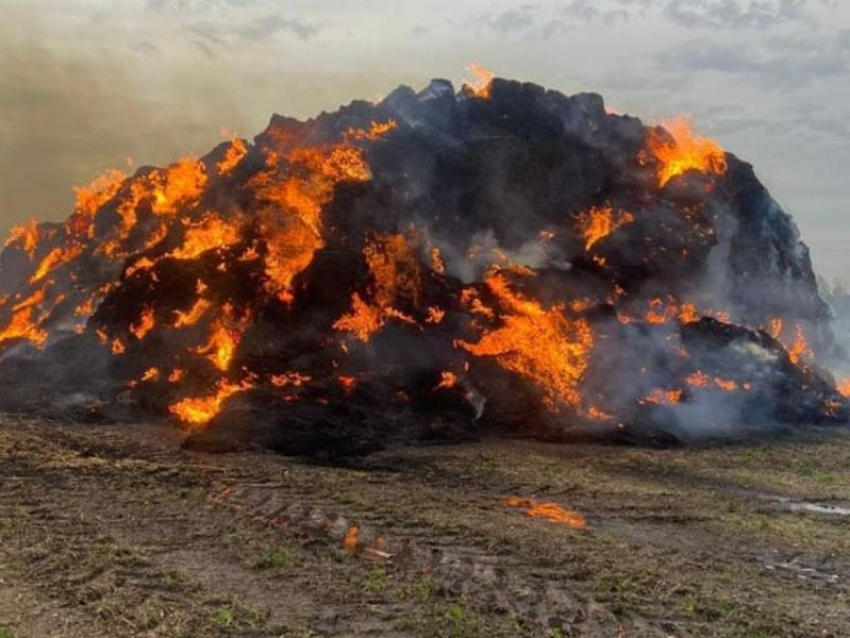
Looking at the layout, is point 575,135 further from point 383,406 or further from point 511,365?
point 383,406

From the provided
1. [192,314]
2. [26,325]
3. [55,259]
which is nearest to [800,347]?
[192,314]

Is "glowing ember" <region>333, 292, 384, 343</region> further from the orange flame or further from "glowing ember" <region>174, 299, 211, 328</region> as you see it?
the orange flame

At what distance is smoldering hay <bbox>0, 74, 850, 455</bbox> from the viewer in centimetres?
3434

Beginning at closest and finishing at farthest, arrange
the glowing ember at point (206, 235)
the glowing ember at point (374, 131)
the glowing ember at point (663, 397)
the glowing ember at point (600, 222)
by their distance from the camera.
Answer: the glowing ember at point (663, 397) → the glowing ember at point (206, 235) → the glowing ember at point (374, 131) → the glowing ember at point (600, 222)

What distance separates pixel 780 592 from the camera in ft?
47.0

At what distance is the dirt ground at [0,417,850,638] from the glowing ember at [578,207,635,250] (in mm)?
21011

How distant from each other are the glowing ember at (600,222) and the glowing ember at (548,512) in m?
26.9

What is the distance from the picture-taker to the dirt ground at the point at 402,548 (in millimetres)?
12180

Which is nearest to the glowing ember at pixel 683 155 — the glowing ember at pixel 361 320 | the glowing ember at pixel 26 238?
the glowing ember at pixel 361 320

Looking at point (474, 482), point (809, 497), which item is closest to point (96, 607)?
point (474, 482)

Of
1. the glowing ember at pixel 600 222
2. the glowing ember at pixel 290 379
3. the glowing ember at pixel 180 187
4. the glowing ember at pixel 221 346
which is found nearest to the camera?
the glowing ember at pixel 290 379

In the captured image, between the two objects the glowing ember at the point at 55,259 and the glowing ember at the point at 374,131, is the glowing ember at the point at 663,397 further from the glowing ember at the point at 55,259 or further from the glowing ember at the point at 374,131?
the glowing ember at the point at 55,259

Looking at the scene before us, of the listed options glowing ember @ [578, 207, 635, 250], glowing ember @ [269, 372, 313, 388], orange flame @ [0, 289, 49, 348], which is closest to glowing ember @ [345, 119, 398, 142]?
glowing ember @ [578, 207, 635, 250]

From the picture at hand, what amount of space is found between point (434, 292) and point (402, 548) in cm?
2359
